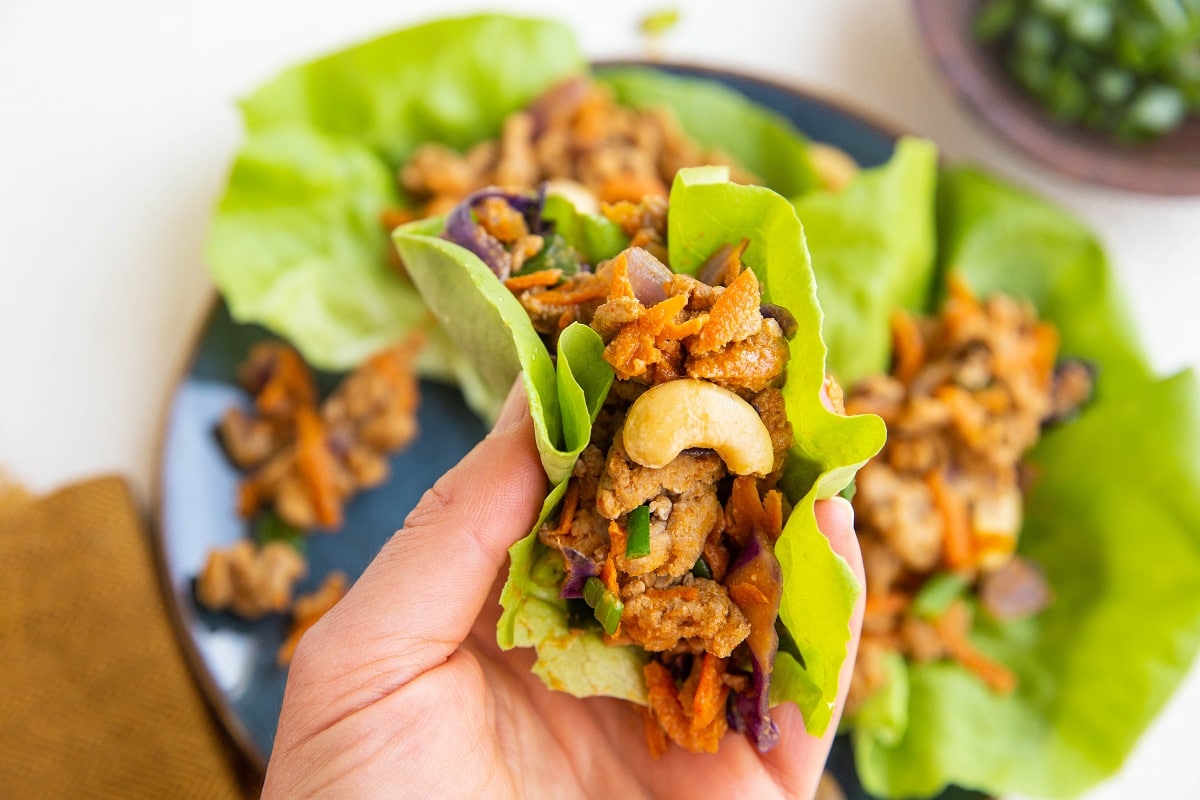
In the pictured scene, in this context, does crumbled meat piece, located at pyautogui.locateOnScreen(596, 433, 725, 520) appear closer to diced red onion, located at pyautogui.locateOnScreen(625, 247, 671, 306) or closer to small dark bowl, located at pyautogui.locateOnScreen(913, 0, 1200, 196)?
diced red onion, located at pyautogui.locateOnScreen(625, 247, 671, 306)

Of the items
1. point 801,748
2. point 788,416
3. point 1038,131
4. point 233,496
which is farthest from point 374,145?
point 801,748

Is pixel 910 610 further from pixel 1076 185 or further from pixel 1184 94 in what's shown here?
pixel 1184 94

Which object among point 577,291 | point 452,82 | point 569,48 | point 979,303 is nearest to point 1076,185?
point 979,303

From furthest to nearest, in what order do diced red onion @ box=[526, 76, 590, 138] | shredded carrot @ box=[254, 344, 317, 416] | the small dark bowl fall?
diced red onion @ box=[526, 76, 590, 138], the small dark bowl, shredded carrot @ box=[254, 344, 317, 416]

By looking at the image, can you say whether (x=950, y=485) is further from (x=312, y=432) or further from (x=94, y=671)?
(x=94, y=671)

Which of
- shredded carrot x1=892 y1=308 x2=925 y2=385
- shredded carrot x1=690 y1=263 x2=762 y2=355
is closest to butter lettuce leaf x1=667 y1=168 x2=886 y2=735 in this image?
shredded carrot x1=690 y1=263 x2=762 y2=355

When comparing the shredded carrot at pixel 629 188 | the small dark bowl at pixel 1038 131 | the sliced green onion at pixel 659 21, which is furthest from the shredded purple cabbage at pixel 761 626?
the sliced green onion at pixel 659 21
